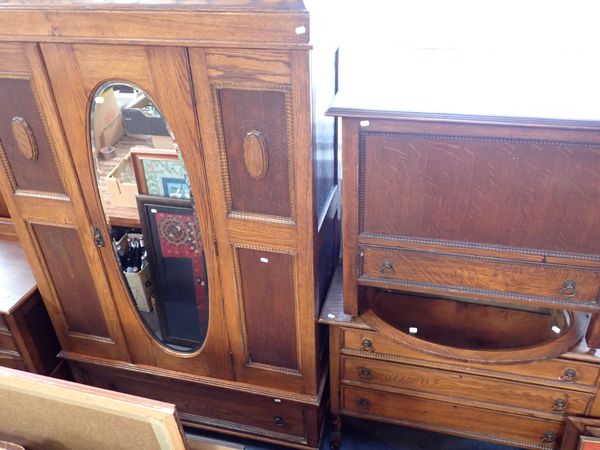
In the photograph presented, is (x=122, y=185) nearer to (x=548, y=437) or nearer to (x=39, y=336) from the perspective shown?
(x=39, y=336)

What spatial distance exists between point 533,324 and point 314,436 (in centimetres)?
74

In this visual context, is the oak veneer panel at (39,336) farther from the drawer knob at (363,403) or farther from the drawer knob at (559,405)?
the drawer knob at (559,405)

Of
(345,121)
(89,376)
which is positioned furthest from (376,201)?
(89,376)

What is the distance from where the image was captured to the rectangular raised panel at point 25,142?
4.29 feet

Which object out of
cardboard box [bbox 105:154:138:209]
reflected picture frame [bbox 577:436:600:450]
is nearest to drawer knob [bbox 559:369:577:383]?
reflected picture frame [bbox 577:436:600:450]

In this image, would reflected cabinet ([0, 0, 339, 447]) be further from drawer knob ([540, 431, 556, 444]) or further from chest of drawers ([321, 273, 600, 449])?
drawer knob ([540, 431, 556, 444])

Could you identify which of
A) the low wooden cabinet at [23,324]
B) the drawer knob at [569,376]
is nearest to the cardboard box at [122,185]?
the low wooden cabinet at [23,324]

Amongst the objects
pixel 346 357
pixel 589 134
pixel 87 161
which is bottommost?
pixel 346 357

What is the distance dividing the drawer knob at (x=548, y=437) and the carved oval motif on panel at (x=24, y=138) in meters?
1.56

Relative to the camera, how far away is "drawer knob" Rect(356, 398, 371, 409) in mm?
1656

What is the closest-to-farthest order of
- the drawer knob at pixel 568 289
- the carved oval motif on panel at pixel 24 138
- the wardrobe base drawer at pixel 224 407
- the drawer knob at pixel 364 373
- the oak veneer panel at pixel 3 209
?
the drawer knob at pixel 568 289, the carved oval motif on panel at pixel 24 138, the drawer knob at pixel 364 373, the wardrobe base drawer at pixel 224 407, the oak veneer panel at pixel 3 209

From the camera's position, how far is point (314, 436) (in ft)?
5.65

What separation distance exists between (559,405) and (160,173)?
1.21 metres

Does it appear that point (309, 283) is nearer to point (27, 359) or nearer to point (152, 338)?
point (152, 338)
